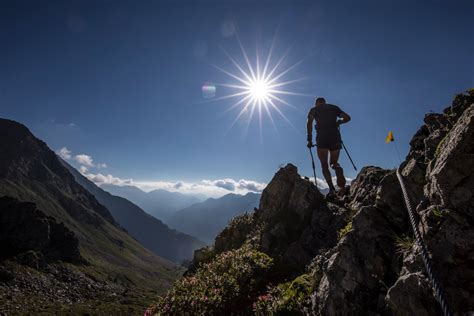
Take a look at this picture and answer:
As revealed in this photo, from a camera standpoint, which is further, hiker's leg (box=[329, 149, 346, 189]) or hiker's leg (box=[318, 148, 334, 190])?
hiker's leg (box=[318, 148, 334, 190])

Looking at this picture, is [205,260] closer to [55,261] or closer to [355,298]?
[355,298]

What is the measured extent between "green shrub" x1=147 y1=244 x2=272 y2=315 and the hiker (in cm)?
639

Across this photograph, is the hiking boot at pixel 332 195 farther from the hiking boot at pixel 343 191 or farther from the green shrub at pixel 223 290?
the green shrub at pixel 223 290

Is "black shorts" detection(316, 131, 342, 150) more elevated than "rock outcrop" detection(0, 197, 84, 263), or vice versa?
"black shorts" detection(316, 131, 342, 150)

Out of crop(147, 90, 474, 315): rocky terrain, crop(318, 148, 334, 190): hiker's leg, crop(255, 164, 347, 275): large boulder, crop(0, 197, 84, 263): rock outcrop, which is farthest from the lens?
crop(0, 197, 84, 263): rock outcrop

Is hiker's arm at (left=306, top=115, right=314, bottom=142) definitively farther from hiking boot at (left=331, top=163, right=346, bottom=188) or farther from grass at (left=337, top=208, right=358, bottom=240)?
grass at (left=337, top=208, right=358, bottom=240)

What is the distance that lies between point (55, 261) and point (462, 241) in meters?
226

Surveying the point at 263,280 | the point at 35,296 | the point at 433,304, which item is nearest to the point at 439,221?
the point at 433,304

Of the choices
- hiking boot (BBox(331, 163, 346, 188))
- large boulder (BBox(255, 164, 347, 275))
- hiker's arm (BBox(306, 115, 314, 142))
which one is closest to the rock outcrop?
large boulder (BBox(255, 164, 347, 275))

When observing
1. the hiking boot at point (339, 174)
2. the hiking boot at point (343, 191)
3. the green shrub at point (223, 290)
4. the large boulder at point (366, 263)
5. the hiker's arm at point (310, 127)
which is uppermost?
the hiker's arm at point (310, 127)

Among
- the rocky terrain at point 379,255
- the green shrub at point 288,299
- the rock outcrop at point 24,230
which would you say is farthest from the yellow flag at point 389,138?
the rock outcrop at point 24,230

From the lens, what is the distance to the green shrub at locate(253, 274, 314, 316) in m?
8.19

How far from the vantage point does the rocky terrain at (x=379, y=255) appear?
5469 mm

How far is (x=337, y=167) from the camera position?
618 inches
